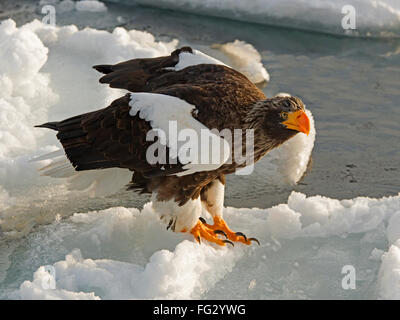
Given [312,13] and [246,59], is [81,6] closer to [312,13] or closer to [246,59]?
[246,59]

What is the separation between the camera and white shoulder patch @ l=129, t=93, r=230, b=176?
323 centimetres

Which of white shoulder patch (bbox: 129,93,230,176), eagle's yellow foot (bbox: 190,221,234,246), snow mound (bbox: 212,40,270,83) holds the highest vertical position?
white shoulder patch (bbox: 129,93,230,176)

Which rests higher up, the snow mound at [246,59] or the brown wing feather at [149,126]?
the brown wing feather at [149,126]

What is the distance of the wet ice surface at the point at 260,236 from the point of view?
3.18 metres

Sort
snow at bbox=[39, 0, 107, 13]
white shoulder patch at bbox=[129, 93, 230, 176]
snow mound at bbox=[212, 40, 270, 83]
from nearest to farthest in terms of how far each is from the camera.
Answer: white shoulder patch at bbox=[129, 93, 230, 176], snow mound at bbox=[212, 40, 270, 83], snow at bbox=[39, 0, 107, 13]

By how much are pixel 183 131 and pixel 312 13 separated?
413 centimetres

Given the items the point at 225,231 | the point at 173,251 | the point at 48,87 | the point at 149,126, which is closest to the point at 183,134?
the point at 149,126

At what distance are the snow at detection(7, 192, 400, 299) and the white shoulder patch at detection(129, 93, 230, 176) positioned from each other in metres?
0.46

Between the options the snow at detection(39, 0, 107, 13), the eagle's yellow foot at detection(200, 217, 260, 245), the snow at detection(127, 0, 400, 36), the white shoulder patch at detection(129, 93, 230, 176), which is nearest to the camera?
the white shoulder patch at detection(129, 93, 230, 176)

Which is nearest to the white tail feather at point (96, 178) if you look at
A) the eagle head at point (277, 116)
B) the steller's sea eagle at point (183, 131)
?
the steller's sea eagle at point (183, 131)

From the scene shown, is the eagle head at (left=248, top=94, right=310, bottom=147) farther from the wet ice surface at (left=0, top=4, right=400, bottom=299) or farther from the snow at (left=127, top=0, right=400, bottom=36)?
the snow at (left=127, top=0, right=400, bottom=36)

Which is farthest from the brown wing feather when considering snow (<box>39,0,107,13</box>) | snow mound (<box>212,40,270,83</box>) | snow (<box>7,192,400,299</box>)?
snow (<box>39,0,107,13</box>)

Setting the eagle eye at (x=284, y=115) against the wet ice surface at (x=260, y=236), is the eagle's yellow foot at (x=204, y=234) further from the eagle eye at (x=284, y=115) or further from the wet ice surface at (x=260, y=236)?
the eagle eye at (x=284, y=115)

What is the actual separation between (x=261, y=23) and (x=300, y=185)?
128 inches
